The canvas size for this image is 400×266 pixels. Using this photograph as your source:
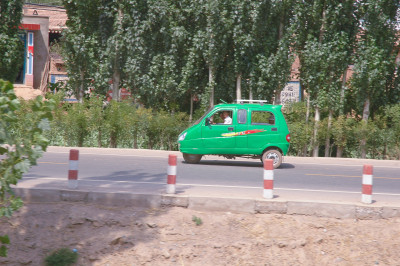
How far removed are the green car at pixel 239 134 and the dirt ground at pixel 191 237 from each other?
19.2 ft

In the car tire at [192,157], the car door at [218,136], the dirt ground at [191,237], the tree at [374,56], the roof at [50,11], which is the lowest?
the dirt ground at [191,237]

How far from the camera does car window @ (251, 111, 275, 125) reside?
14484 mm

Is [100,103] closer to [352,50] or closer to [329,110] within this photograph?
[329,110]

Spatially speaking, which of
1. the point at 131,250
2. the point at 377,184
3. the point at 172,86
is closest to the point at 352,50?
the point at 172,86

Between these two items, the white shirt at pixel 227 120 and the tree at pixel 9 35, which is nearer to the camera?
the white shirt at pixel 227 120

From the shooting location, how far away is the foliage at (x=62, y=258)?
304 inches

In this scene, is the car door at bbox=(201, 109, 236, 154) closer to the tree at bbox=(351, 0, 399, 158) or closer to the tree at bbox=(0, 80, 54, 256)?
the tree at bbox=(351, 0, 399, 158)

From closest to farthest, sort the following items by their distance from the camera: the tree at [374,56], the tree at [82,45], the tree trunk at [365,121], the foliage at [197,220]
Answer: the foliage at [197,220], the tree trunk at [365,121], the tree at [374,56], the tree at [82,45]

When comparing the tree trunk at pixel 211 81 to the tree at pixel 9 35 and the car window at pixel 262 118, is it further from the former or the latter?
the tree at pixel 9 35

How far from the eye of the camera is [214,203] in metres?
8.66

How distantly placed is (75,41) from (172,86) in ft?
15.4

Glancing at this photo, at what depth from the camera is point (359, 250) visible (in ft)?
26.5

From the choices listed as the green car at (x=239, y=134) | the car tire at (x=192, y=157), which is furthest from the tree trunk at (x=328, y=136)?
the car tire at (x=192, y=157)

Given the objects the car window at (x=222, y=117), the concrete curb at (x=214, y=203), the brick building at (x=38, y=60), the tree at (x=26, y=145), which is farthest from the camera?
the brick building at (x=38, y=60)
